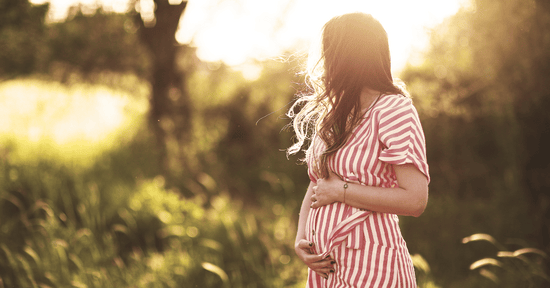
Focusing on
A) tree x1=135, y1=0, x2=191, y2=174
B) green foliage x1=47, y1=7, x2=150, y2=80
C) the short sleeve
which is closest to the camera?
the short sleeve

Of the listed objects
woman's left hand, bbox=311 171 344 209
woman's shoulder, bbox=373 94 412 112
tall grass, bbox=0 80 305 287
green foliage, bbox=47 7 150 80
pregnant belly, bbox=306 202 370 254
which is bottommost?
tall grass, bbox=0 80 305 287

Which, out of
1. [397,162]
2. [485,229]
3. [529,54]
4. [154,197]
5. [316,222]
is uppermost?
[529,54]

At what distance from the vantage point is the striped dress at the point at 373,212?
1.55m

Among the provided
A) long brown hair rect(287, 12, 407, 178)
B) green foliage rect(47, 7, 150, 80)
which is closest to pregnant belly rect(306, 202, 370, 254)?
long brown hair rect(287, 12, 407, 178)

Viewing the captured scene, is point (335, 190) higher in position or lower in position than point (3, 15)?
lower

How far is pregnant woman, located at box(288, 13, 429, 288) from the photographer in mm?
1557

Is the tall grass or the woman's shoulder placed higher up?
the woman's shoulder

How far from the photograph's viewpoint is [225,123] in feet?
29.1

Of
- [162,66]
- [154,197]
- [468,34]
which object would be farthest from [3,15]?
[468,34]

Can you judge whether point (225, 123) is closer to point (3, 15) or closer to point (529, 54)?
point (3, 15)

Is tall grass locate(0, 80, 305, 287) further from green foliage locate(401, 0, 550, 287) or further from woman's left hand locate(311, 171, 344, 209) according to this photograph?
green foliage locate(401, 0, 550, 287)

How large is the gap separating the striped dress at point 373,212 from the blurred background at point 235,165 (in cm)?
50

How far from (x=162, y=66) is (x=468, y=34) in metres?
4.52

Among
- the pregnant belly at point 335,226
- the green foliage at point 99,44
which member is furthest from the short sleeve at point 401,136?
the green foliage at point 99,44
